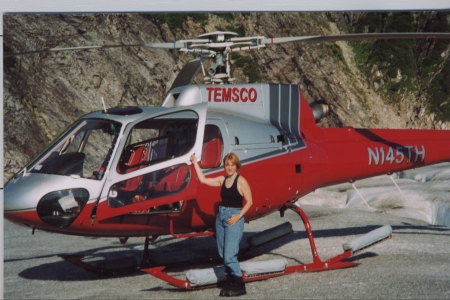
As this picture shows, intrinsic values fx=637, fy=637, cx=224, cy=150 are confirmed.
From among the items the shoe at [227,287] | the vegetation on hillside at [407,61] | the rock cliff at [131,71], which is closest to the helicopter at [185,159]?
the shoe at [227,287]

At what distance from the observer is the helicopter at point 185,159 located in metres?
7.23

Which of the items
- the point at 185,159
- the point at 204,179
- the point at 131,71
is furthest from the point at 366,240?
the point at 131,71

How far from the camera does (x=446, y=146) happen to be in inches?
414

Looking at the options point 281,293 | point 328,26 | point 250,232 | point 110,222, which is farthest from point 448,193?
point 110,222

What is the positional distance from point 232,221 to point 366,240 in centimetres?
253

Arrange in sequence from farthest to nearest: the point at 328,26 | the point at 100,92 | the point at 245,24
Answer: the point at 100,92 → the point at 328,26 → the point at 245,24

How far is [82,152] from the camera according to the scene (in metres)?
7.60

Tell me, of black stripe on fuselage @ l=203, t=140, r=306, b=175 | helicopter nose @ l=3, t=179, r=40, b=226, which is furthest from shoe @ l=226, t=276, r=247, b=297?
helicopter nose @ l=3, t=179, r=40, b=226

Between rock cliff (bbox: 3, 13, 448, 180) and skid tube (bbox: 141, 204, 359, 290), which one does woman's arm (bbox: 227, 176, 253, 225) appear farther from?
rock cliff (bbox: 3, 13, 448, 180)

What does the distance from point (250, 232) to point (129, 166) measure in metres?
5.28

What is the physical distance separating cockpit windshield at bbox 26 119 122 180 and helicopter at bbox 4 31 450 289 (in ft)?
0.04

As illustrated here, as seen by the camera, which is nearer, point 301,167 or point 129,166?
point 129,166

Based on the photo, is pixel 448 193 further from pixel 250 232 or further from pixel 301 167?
pixel 301 167

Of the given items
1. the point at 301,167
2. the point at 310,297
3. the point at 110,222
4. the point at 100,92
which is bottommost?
the point at 310,297
